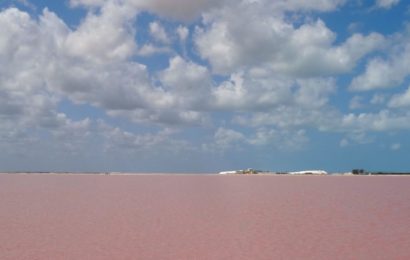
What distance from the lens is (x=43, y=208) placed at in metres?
34.6

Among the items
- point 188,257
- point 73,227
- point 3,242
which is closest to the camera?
point 188,257

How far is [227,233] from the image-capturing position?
2325cm

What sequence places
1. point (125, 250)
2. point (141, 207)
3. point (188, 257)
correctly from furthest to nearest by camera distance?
point (141, 207) → point (125, 250) → point (188, 257)

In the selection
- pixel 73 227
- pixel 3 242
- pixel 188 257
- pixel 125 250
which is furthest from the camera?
pixel 73 227

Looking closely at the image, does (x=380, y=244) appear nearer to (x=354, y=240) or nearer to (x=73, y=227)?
(x=354, y=240)

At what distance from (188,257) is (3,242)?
796cm

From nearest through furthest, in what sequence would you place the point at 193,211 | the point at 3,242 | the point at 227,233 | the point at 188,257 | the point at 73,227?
the point at 188,257
the point at 3,242
the point at 227,233
the point at 73,227
the point at 193,211

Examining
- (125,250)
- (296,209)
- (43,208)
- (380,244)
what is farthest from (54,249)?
(296,209)

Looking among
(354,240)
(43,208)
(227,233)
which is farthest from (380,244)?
(43,208)

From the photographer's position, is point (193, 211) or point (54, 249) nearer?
point (54, 249)

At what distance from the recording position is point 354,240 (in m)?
21.5

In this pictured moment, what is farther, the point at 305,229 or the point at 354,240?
the point at 305,229

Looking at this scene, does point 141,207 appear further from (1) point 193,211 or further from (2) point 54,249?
(2) point 54,249

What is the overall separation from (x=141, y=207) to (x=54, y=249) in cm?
1631
